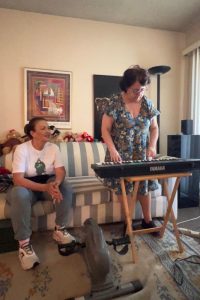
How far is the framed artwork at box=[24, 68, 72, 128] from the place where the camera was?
2728mm

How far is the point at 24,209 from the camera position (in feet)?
4.86

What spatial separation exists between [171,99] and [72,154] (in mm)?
1745

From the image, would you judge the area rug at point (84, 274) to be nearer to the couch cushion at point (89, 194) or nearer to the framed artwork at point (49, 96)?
the couch cushion at point (89, 194)

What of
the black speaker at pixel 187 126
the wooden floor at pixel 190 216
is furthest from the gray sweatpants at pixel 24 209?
the black speaker at pixel 187 126

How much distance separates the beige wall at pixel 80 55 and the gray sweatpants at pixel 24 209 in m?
1.37

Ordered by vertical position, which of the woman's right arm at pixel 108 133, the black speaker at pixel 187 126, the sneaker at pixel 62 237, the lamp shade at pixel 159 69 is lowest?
the sneaker at pixel 62 237

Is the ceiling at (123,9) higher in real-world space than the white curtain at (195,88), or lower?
higher

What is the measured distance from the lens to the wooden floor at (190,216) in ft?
6.81

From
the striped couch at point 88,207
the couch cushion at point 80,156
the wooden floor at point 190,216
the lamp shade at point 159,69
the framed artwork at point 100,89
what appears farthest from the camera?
the framed artwork at point 100,89

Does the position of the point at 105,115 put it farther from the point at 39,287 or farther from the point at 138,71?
the point at 39,287

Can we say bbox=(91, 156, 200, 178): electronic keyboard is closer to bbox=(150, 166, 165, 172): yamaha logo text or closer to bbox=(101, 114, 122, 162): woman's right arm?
bbox=(150, 166, 165, 172): yamaha logo text

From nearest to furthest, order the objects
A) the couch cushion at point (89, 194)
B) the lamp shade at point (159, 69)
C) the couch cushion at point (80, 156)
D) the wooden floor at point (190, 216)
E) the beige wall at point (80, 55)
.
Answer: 1. the couch cushion at point (89, 194)
2. the wooden floor at point (190, 216)
3. the couch cushion at point (80, 156)
4. the beige wall at point (80, 55)
5. the lamp shade at point (159, 69)

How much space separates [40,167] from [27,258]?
2.08 feet

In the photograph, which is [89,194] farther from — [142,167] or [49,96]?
[49,96]
